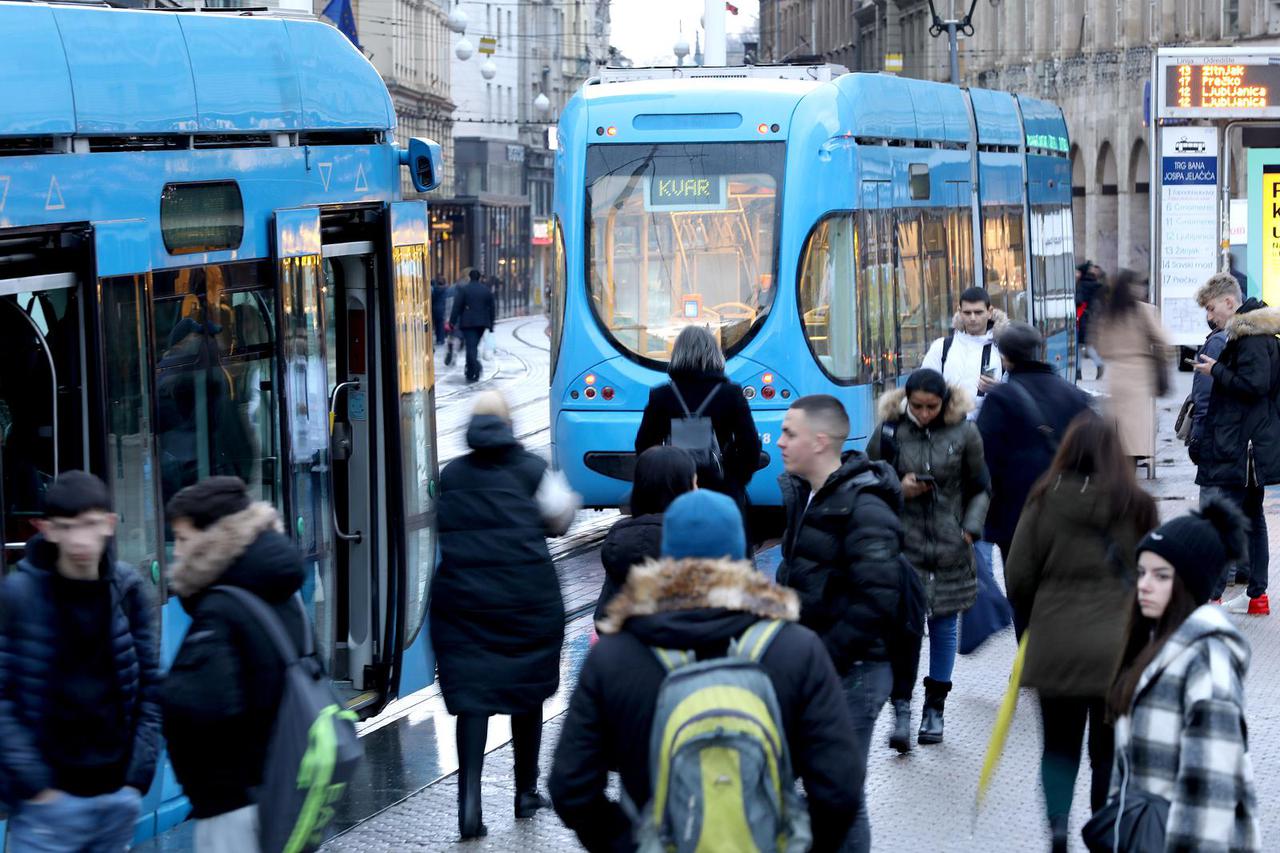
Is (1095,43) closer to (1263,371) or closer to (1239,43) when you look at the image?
(1239,43)

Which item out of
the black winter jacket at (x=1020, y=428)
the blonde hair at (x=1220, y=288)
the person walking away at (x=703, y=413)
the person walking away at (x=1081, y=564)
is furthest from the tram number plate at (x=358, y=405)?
the blonde hair at (x=1220, y=288)

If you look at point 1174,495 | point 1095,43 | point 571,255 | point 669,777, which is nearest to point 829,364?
point 571,255

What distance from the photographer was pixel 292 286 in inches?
309

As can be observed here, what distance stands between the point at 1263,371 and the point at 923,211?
19.4ft

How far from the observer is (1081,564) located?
647cm

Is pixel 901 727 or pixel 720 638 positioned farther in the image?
pixel 901 727

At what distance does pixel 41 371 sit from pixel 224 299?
119 cm

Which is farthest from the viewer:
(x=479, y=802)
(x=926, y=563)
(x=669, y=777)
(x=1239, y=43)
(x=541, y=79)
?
(x=541, y=79)

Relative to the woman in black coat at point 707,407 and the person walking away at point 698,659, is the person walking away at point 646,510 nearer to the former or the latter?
the woman in black coat at point 707,407

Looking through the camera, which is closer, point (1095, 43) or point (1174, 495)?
point (1174, 495)

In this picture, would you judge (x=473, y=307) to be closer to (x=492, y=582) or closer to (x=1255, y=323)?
(x=1255, y=323)

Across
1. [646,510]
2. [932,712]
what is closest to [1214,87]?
[932,712]

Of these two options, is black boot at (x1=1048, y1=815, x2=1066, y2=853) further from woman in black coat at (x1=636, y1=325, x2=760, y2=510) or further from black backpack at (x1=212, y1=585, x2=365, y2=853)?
woman in black coat at (x1=636, y1=325, x2=760, y2=510)

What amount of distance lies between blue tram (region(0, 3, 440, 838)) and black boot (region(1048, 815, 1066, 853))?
2.88 metres
